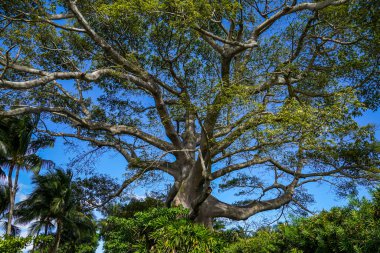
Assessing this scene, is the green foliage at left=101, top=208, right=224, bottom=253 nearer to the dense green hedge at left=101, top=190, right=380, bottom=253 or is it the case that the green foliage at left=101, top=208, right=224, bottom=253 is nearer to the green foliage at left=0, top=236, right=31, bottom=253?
the dense green hedge at left=101, top=190, right=380, bottom=253

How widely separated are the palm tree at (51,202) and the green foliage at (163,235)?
874 centimetres

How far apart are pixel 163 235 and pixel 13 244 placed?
3590 millimetres

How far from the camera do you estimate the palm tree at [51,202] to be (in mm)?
18406

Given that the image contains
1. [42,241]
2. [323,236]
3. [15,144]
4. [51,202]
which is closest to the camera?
[323,236]

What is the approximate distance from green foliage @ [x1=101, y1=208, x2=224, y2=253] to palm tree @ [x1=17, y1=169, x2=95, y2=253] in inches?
344

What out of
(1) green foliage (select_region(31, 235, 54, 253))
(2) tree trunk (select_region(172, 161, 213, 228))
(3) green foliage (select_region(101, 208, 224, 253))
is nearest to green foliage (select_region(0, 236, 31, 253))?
(1) green foliage (select_region(31, 235, 54, 253))

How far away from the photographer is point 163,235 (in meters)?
8.45

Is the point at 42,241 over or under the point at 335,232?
over

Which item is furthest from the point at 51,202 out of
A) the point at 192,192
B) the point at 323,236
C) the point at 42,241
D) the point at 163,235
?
the point at 323,236

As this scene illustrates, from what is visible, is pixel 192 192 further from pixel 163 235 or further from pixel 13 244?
pixel 13 244

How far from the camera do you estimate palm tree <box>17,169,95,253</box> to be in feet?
60.4

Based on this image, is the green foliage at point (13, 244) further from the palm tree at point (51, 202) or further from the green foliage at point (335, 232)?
the palm tree at point (51, 202)

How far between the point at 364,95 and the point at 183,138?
632 centimetres

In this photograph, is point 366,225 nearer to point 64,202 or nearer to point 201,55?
point 201,55
